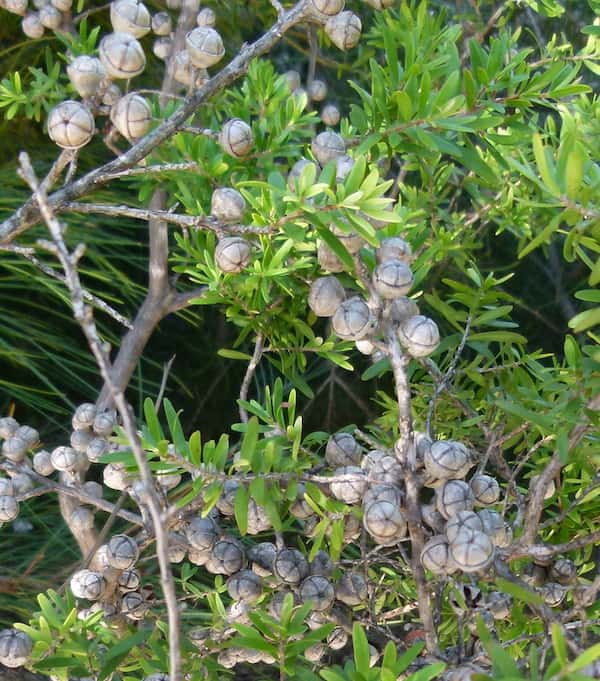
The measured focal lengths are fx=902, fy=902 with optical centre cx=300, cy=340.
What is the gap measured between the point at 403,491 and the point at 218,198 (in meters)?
0.21

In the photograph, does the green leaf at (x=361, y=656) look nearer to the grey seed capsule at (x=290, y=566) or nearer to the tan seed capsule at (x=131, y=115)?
the grey seed capsule at (x=290, y=566)

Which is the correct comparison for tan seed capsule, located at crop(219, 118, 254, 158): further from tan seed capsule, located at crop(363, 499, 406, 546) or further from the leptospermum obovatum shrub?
tan seed capsule, located at crop(363, 499, 406, 546)

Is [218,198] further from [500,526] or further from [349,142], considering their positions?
[500,526]

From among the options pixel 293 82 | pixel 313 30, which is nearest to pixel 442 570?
pixel 293 82

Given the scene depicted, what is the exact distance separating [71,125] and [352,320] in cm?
19

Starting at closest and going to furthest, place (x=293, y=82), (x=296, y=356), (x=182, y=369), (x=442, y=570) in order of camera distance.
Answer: (x=442, y=570), (x=296, y=356), (x=293, y=82), (x=182, y=369)

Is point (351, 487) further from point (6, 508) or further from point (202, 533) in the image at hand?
point (6, 508)

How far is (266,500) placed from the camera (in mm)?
534

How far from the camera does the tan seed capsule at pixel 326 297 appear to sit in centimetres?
53

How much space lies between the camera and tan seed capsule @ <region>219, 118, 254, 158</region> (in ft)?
1.79

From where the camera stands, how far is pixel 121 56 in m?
0.51

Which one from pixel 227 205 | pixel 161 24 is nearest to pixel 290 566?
pixel 227 205

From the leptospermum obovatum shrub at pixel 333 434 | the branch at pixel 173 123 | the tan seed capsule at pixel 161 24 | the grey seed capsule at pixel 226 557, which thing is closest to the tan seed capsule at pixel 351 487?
the leptospermum obovatum shrub at pixel 333 434

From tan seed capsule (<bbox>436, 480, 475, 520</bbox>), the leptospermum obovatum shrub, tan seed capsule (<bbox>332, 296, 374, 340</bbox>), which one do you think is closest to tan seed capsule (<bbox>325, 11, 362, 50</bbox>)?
the leptospermum obovatum shrub
